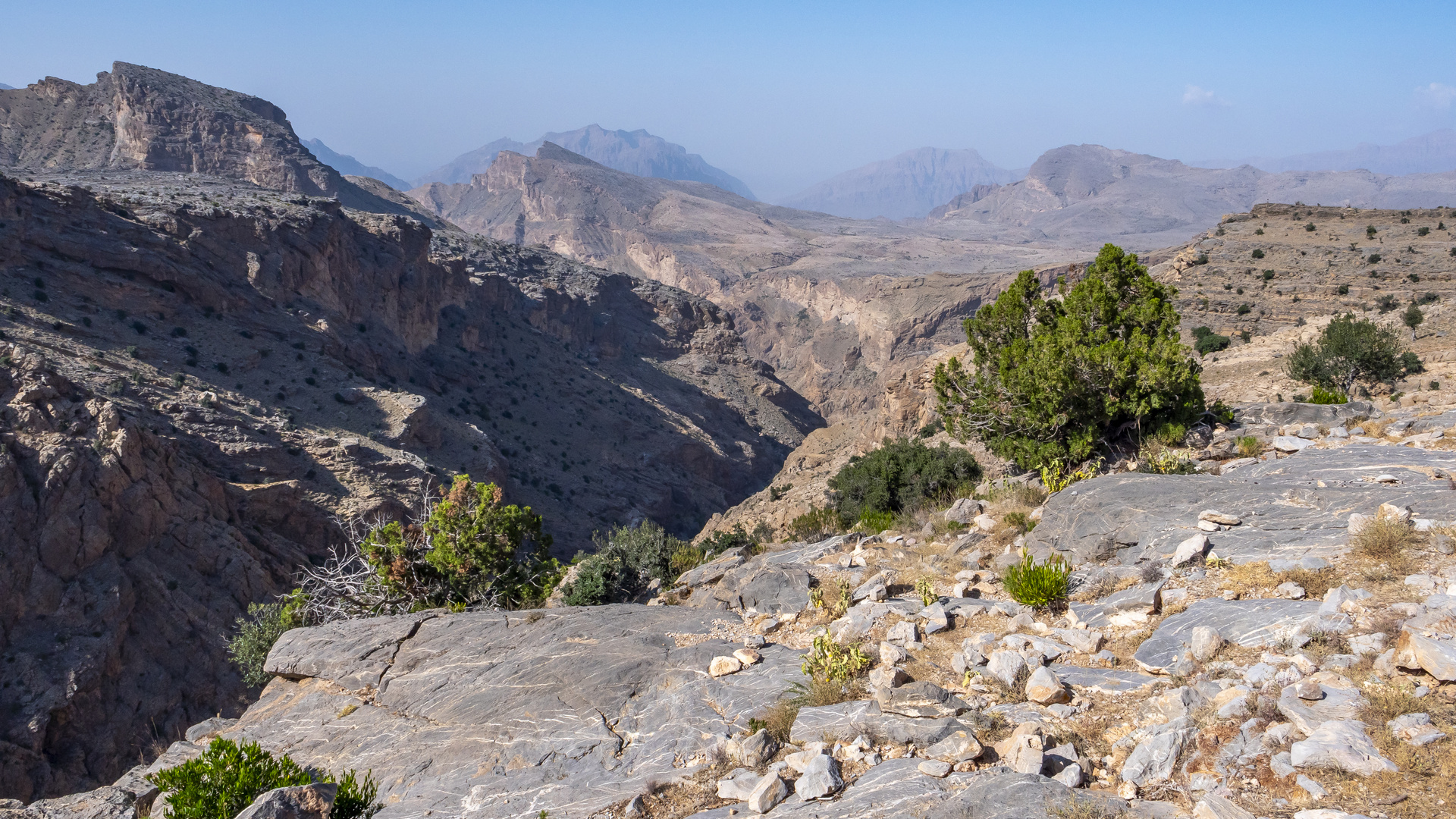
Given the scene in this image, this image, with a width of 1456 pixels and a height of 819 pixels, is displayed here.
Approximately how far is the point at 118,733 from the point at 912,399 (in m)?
31.5

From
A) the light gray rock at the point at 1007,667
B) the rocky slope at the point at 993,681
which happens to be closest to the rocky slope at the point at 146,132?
the rocky slope at the point at 993,681

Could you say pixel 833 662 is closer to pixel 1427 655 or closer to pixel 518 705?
pixel 518 705

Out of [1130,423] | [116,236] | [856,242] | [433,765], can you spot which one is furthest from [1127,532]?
[856,242]

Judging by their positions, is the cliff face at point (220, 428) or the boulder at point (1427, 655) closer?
the boulder at point (1427, 655)

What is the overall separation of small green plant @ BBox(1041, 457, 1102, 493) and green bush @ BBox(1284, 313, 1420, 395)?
36.7 ft

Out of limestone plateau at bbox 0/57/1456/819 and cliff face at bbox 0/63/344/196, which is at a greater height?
cliff face at bbox 0/63/344/196

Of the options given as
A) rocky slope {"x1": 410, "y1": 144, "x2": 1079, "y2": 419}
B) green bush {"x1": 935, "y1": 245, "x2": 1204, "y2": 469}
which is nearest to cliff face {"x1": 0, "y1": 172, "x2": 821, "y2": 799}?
green bush {"x1": 935, "y1": 245, "x2": 1204, "y2": 469}

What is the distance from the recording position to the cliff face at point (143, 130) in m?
66.3

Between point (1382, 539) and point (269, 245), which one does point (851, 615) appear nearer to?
point (1382, 539)

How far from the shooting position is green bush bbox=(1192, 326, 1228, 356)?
3067 centimetres

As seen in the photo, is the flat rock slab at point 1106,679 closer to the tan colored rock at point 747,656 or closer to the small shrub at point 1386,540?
the small shrub at point 1386,540

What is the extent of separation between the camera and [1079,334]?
13922 mm

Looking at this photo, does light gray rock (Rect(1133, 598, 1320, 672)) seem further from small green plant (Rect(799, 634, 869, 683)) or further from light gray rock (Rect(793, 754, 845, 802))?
light gray rock (Rect(793, 754, 845, 802))

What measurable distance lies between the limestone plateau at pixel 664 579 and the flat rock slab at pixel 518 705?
0.05 meters
